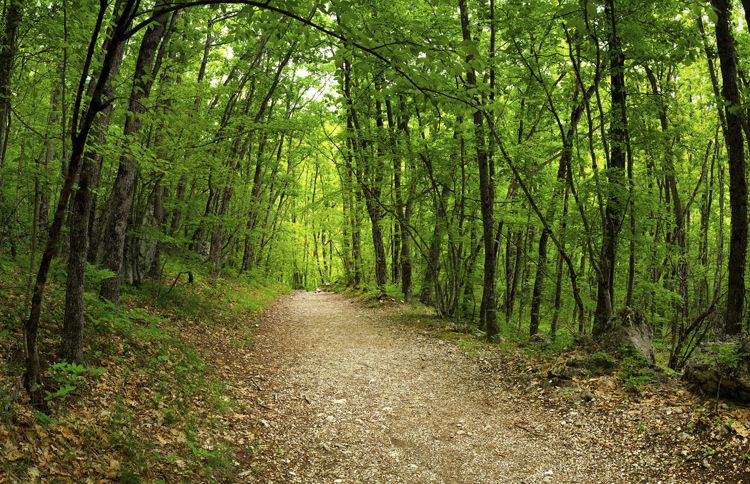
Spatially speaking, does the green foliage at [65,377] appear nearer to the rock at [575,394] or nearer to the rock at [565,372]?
the rock at [575,394]

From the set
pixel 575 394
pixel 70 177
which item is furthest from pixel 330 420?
pixel 70 177

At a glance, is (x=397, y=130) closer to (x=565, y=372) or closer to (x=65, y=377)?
(x=565, y=372)

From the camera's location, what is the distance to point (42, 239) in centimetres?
1100

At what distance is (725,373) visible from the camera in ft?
18.5

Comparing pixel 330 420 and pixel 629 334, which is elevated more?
pixel 629 334

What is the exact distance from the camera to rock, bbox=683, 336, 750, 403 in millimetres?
5443

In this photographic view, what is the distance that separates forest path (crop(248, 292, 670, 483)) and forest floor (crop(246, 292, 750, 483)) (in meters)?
0.02

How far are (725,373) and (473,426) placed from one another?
3.23 meters

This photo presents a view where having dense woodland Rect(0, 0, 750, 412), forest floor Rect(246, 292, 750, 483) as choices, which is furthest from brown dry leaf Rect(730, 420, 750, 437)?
dense woodland Rect(0, 0, 750, 412)

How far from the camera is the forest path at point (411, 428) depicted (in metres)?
5.19

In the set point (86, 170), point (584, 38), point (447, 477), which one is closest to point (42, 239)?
point (86, 170)

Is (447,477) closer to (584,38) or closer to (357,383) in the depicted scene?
(357,383)

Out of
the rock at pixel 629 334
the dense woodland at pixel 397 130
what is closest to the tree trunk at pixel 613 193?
the dense woodland at pixel 397 130

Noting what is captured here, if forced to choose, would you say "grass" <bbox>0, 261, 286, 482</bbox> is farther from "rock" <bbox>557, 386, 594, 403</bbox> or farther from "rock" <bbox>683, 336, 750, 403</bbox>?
"rock" <bbox>683, 336, 750, 403</bbox>
